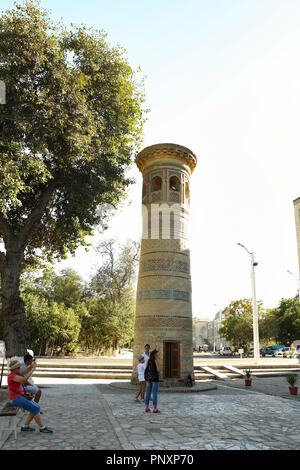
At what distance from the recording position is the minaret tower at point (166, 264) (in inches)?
602

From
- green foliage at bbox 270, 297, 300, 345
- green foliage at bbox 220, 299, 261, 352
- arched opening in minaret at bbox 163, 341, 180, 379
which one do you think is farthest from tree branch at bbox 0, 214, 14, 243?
green foliage at bbox 270, 297, 300, 345

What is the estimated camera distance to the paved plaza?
19.7ft

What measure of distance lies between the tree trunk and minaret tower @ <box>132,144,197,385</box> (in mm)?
5039

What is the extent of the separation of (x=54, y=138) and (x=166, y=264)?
7.00m

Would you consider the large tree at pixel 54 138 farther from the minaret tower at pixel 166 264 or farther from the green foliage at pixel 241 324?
the green foliage at pixel 241 324

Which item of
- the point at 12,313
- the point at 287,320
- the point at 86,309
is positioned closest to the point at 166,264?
the point at 12,313

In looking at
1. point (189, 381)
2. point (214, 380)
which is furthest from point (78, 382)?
point (214, 380)

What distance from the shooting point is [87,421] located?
7938 mm

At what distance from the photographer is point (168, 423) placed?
7.73 meters

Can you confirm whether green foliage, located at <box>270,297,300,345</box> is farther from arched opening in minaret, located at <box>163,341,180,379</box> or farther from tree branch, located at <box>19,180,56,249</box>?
tree branch, located at <box>19,180,56,249</box>

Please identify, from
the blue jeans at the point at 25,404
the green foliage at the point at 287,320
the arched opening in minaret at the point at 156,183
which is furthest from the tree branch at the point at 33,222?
the green foliage at the point at 287,320

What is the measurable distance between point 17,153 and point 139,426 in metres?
9.58

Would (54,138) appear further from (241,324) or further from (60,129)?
(241,324)

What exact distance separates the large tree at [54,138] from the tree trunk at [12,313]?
0.03 meters
